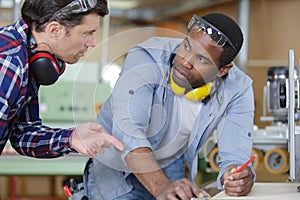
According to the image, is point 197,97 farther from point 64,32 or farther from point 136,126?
point 64,32

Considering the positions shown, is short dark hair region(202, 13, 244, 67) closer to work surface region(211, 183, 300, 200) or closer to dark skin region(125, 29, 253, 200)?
dark skin region(125, 29, 253, 200)

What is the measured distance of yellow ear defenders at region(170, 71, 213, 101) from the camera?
5.40ft

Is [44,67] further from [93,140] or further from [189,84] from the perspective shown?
[189,84]

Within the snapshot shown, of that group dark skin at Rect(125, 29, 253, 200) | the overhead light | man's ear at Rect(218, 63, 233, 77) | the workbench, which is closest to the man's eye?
dark skin at Rect(125, 29, 253, 200)

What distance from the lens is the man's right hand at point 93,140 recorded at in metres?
1.50

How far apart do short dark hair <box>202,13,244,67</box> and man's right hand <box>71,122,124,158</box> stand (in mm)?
396

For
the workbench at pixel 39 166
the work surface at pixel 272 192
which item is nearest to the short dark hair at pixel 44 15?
the work surface at pixel 272 192

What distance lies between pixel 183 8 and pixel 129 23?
0.84m

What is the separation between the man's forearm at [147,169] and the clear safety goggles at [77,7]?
1.29 ft

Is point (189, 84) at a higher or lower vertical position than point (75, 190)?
higher

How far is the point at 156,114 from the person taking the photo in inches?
66.9

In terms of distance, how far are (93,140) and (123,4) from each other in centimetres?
617

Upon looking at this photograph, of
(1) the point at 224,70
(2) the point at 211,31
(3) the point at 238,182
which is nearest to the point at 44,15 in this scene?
(2) the point at 211,31

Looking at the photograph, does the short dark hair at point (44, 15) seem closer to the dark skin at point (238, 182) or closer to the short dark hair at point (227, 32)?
the short dark hair at point (227, 32)
